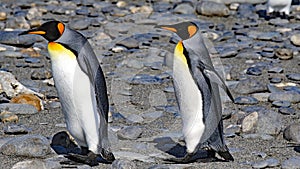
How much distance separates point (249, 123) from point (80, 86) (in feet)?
3.89

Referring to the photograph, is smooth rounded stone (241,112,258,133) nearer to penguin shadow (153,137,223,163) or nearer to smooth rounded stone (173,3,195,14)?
penguin shadow (153,137,223,163)

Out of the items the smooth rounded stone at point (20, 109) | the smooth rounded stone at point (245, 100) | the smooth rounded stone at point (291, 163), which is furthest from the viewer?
the smooth rounded stone at point (245, 100)

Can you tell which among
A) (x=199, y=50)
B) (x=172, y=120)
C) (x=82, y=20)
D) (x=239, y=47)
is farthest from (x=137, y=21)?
(x=199, y=50)

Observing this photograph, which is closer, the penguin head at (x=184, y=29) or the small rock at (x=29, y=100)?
the penguin head at (x=184, y=29)

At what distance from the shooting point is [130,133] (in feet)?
13.4

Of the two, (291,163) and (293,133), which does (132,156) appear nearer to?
(291,163)

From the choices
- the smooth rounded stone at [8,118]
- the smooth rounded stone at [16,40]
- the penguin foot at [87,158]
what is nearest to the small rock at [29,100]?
the smooth rounded stone at [8,118]

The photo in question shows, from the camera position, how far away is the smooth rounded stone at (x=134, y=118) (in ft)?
14.6

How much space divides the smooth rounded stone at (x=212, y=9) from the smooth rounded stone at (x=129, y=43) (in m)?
1.55

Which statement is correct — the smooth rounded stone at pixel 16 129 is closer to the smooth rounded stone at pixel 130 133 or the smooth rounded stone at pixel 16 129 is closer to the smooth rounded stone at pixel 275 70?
the smooth rounded stone at pixel 130 133

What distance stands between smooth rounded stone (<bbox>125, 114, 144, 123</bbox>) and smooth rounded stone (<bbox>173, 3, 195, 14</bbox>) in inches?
142

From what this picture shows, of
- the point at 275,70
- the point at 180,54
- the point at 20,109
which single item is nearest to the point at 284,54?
the point at 275,70

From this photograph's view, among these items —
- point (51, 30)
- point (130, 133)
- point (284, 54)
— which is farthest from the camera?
point (284, 54)

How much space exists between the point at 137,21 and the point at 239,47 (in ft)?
4.93
